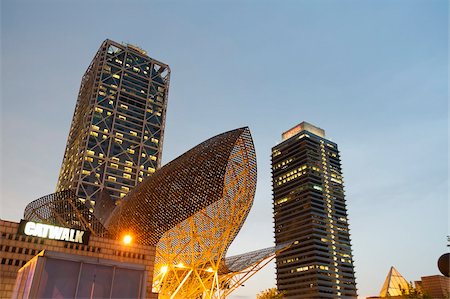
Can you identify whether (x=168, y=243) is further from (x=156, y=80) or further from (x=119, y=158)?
(x=156, y=80)

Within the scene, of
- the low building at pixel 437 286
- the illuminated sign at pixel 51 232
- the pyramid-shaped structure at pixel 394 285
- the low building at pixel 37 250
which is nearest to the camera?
the low building at pixel 37 250

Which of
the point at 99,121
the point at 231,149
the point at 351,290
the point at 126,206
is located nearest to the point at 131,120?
the point at 99,121

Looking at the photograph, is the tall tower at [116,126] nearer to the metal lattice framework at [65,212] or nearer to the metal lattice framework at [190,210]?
the metal lattice framework at [65,212]

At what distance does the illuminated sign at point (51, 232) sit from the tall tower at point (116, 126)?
279ft

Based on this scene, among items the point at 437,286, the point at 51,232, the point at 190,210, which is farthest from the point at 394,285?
the point at 51,232

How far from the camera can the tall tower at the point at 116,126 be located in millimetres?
132500

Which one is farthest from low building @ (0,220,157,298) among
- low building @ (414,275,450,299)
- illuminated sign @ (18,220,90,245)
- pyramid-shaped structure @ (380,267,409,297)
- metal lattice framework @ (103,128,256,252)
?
pyramid-shaped structure @ (380,267,409,297)

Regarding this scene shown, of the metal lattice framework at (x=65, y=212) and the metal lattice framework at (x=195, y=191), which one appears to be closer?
the metal lattice framework at (x=195, y=191)

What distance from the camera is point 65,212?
2325 inches

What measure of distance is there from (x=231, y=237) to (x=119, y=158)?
313 ft

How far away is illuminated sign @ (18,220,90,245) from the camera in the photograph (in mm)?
40062

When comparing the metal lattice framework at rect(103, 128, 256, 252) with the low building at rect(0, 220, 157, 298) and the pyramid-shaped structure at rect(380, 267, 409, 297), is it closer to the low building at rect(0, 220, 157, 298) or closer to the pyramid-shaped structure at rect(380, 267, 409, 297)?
the low building at rect(0, 220, 157, 298)

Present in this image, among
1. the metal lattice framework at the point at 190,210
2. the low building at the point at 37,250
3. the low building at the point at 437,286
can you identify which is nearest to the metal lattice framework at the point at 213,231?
the metal lattice framework at the point at 190,210

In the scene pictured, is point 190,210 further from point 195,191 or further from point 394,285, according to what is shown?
point 394,285
